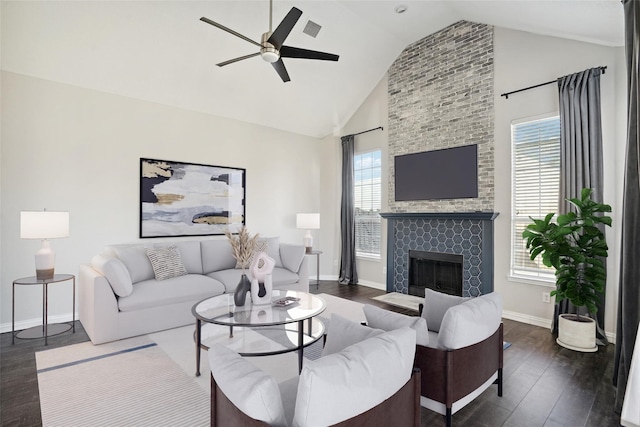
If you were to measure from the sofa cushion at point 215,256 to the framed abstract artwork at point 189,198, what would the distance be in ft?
1.52

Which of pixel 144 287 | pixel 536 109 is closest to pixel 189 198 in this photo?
pixel 144 287

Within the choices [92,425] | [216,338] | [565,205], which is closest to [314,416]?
[92,425]

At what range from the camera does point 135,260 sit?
3.95 meters

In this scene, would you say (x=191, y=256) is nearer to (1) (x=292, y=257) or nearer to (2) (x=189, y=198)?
(2) (x=189, y=198)

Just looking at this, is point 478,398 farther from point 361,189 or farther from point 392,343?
point 361,189

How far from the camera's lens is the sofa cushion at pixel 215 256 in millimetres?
4656

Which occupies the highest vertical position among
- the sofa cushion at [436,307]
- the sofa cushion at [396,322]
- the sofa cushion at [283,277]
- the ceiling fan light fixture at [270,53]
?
the ceiling fan light fixture at [270,53]

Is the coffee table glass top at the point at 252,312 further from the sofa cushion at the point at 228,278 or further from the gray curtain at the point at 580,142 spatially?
the gray curtain at the point at 580,142

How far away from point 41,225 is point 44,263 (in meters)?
0.44

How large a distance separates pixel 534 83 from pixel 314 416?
4.64m

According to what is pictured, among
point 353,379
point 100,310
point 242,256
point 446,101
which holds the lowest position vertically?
point 100,310

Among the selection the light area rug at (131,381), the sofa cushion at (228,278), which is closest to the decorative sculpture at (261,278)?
the light area rug at (131,381)

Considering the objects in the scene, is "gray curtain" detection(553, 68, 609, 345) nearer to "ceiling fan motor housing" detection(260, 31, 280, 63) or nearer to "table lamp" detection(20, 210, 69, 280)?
"ceiling fan motor housing" detection(260, 31, 280, 63)

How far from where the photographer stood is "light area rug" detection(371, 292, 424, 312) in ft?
15.5
